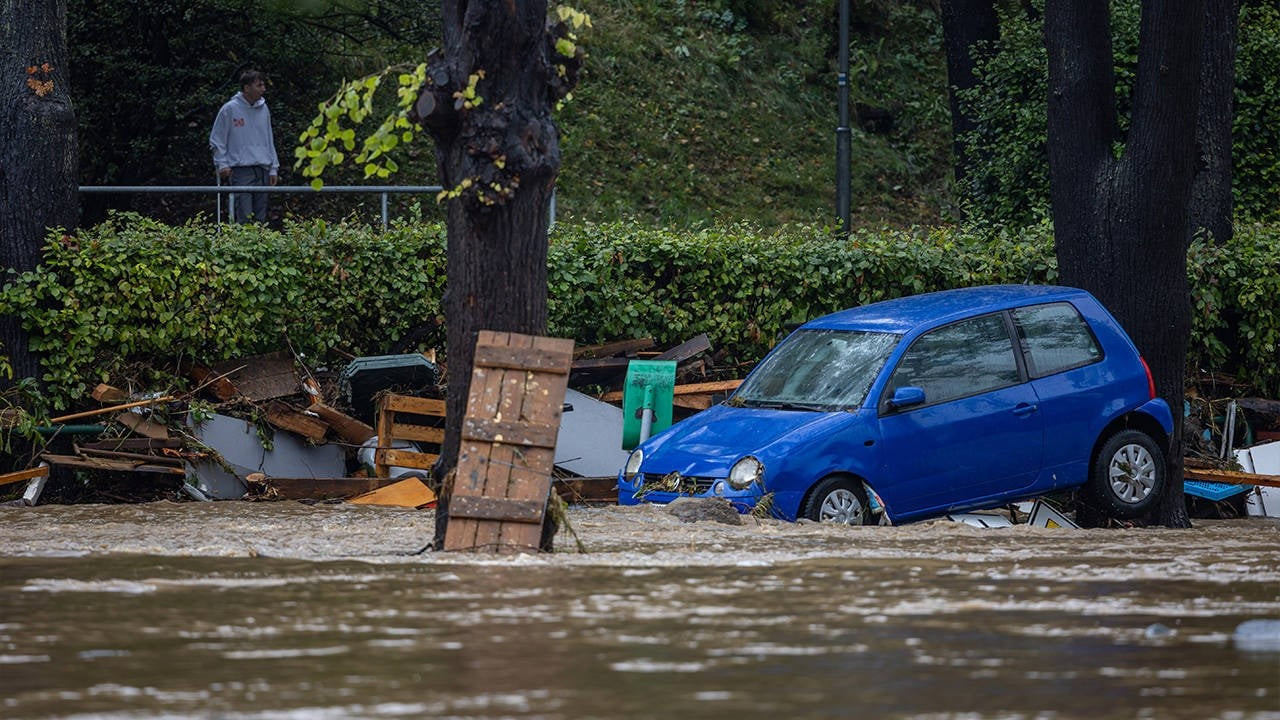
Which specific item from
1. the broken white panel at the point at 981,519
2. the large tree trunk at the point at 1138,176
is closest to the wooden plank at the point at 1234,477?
the large tree trunk at the point at 1138,176

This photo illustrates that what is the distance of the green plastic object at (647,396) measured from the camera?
563 inches

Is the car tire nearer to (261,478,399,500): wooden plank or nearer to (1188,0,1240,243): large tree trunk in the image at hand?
(261,478,399,500): wooden plank

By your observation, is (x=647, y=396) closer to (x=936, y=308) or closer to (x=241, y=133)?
(x=936, y=308)

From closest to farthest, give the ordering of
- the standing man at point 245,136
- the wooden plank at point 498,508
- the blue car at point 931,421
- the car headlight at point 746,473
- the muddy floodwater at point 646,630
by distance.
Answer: the muddy floodwater at point 646,630, the wooden plank at point 498,508, the car headlight at point 746,473, the blue car at point 931,421, the standing man at point 245,136

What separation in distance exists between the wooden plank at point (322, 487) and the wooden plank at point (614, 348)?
234cm

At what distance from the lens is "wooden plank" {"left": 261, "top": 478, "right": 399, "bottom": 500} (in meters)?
13.8

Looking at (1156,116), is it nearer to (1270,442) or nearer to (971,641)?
(1270,442)

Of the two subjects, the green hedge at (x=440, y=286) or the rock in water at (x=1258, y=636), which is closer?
→ the rock in water at (x=1258, y=636)

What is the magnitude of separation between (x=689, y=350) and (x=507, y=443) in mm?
6596

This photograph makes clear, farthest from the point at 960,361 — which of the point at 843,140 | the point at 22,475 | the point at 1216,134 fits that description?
the point at 843,140

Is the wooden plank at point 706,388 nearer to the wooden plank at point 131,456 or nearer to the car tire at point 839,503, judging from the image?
the car tire at point 839,503

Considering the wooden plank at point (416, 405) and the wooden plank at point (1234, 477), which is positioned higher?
the wooden plank at point (416, 405)

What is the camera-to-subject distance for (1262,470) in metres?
15.0

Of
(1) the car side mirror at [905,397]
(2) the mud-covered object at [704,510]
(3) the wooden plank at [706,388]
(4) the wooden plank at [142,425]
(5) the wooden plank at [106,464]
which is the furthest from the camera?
(3) the wooden plank at [706,388]
